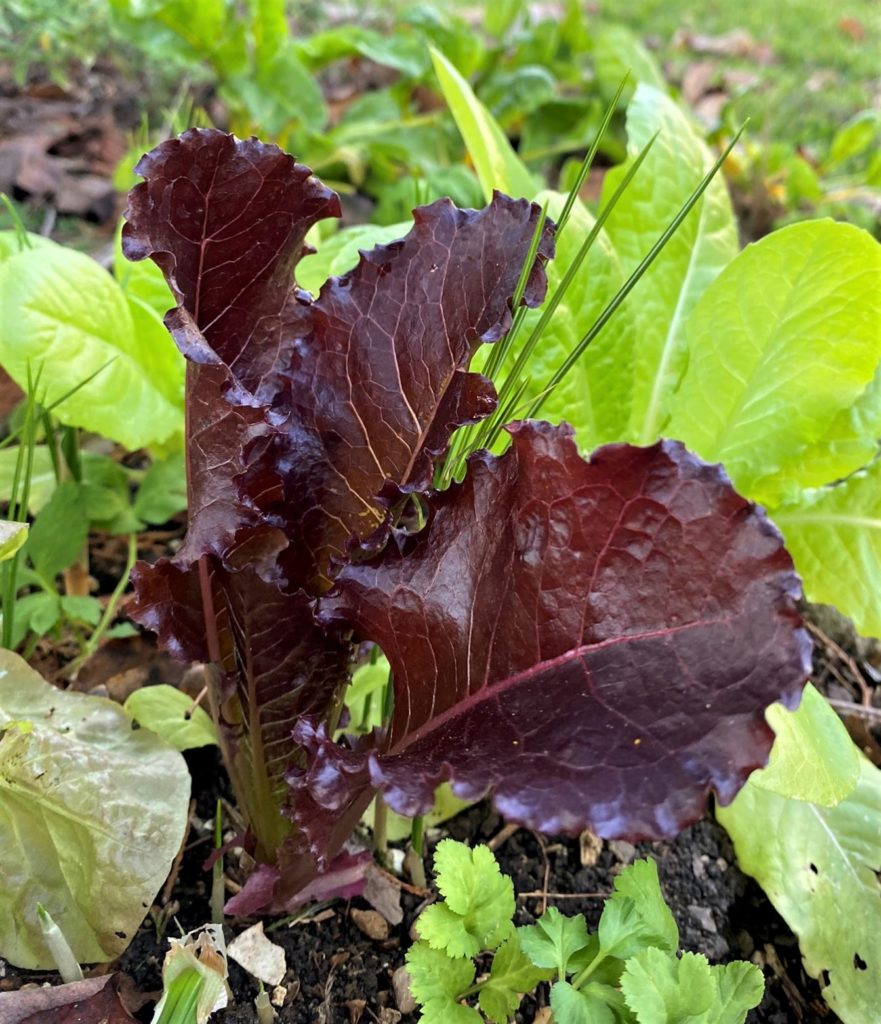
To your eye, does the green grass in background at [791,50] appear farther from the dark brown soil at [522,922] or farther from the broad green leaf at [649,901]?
the broad green leaf at [649,901]

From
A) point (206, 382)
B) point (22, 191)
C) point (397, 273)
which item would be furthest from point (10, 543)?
point (22, 191)

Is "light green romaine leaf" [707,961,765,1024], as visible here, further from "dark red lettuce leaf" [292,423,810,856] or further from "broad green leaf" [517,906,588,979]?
"dark red lettuce leaf" [292,423,810,856]

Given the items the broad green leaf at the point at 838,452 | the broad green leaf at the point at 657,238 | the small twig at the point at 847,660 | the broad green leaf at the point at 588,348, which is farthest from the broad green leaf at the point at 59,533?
the small twig at the point at 847,660

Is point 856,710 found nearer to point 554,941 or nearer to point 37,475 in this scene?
point 554,941

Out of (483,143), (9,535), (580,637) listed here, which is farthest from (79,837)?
(483,143)

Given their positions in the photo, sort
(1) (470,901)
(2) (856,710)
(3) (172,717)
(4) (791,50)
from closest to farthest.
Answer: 1. (1) (470,901)
2. (3) (172,717)
3. (2) (856,710)
4. (4) (791,50)

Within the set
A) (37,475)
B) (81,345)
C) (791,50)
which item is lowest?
(37,475)

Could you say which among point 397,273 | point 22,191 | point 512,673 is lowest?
point 22,191

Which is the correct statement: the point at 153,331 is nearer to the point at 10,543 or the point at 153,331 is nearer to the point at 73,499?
the point at 73,499
